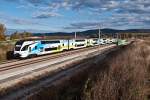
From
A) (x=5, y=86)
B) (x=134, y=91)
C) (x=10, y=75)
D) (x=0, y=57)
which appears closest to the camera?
(x=134, y=91)

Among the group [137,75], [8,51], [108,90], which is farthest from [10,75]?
[8,51]

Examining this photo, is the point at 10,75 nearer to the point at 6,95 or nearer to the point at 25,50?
the point at 6,95

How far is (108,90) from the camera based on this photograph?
11.3 metres

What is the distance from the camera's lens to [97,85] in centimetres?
1194

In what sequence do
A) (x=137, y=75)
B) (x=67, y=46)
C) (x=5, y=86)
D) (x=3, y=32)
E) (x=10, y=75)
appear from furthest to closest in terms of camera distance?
(x=3, y=32), (x=67, y=46), (x=10, y=75), (x=5, y=86), (x=137, y=75)

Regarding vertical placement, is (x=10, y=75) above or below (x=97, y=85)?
below

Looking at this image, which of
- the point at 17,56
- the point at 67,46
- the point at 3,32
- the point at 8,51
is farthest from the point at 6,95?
the point at 3,32

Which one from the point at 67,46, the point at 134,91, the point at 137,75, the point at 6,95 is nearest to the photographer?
the point at 134,91

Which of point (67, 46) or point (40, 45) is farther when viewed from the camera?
point (67, 46)

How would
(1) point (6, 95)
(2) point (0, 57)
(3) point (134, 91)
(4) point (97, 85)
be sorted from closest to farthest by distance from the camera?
1. (3) point (134, 91)
2. (4) point (97, 85)
3. (1) point (6, 95)
4. (2) point (0, 57)

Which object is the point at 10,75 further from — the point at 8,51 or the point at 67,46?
the point at 67,46

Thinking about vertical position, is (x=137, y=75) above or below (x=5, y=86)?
above

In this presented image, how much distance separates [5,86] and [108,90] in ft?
41.5

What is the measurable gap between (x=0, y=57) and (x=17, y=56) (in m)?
2.24
